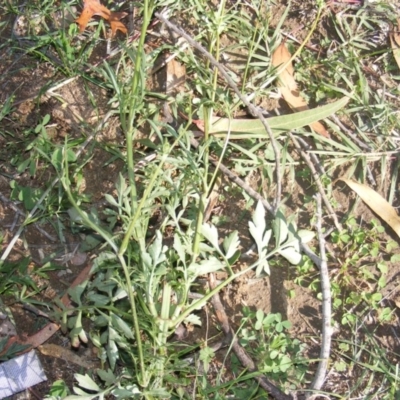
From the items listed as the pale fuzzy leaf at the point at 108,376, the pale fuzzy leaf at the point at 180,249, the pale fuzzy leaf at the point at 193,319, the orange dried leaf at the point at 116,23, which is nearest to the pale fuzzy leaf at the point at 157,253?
the pale fuzzy leaf at the point at 180,249

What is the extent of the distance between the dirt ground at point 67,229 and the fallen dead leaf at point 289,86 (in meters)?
0.17

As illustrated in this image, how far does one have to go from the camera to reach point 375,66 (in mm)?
3297

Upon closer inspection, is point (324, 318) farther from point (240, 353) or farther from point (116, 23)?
point (116, 23)

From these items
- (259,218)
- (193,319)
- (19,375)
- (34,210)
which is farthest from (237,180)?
(19,375)

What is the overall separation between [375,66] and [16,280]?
1.83 meters

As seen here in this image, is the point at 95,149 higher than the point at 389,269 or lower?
higher

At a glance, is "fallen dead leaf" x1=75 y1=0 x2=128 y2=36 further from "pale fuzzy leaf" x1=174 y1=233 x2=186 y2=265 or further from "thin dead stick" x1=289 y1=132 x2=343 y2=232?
"pale fuzzy leaf" x1=174 y1=233 x2=186 y2=265

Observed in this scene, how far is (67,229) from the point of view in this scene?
3.04m

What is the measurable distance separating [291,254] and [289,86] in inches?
33.1

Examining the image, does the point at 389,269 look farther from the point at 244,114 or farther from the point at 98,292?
the point at 98,292

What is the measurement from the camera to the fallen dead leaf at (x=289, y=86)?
10.4 feet

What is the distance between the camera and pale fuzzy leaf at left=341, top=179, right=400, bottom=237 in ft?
10.0

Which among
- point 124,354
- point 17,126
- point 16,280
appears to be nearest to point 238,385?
point 124,354

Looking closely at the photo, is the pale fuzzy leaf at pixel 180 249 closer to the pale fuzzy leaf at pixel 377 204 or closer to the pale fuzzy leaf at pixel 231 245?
the pale fuzzy leaf at pixel 231 245
